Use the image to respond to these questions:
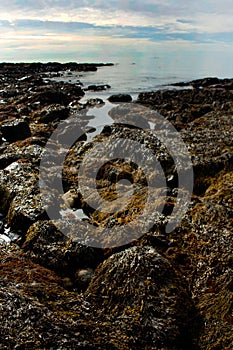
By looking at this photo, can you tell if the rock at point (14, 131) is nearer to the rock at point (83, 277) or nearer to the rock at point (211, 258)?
the rock at point (211, 258)

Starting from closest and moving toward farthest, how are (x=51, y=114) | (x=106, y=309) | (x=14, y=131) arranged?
(x=106, y=309)
(x=14, y=131)
(x=51, y=114)

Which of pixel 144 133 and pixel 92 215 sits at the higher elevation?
pixel 144 133

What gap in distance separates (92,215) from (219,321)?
17.1 ft

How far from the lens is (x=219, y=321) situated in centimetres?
523

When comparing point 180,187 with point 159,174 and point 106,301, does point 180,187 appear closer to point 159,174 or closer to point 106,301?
point 159,174

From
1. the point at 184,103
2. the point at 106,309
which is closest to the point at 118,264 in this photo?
the point at 106,309

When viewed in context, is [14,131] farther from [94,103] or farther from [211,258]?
[94,103]

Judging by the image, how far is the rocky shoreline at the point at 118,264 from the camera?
484cm

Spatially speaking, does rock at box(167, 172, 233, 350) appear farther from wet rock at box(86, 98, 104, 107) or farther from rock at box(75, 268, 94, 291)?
wet rock at box(86, 98, 104, 107)

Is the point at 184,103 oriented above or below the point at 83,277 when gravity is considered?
above

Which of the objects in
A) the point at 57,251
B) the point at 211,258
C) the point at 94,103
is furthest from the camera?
the point at 94,103

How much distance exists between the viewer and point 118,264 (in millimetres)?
6191

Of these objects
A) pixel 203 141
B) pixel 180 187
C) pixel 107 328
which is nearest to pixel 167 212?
pixel 180 187

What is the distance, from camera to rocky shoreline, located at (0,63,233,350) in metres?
4.84
